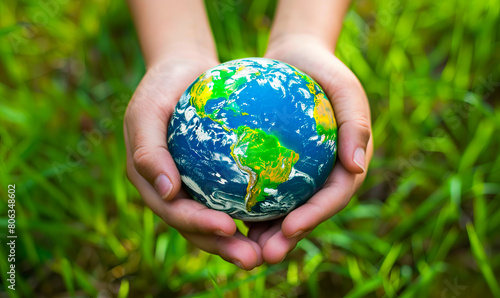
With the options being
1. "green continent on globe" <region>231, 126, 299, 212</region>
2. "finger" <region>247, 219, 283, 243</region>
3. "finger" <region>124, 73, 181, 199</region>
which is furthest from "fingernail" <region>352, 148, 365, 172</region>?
"finger" <region>124, 73, 181, 199</region>

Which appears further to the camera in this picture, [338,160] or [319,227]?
[319,227]

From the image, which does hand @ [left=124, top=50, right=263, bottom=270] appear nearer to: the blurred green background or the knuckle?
the knuckle

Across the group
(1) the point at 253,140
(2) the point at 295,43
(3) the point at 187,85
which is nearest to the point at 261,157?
(1) the point at 253,140

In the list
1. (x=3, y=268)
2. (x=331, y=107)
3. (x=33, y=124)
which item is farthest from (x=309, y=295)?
(x=33, y=124)

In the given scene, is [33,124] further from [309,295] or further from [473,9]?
[473,9]

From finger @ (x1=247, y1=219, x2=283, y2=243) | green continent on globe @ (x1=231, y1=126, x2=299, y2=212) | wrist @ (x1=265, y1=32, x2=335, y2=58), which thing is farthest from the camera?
wrist @ (x1=265, y1=32, x2=335, y2=58)

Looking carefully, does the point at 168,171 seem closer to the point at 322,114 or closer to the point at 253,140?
the point at 253,140

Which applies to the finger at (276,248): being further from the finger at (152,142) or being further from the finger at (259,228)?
the finger at (152,142)
